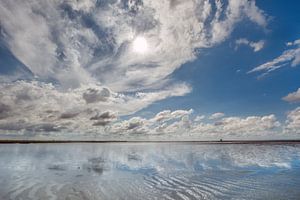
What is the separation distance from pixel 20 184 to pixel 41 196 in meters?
3.99

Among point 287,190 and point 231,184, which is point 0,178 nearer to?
point 231,184

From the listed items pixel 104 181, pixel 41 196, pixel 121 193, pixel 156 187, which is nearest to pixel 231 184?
pixel 156 187

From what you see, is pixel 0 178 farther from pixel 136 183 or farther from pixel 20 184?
pixel 136 183

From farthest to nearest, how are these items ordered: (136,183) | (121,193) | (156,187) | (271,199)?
(136,183)
(156,187)
(121,193)
(271,199)

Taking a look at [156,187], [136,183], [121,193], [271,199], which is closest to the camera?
[271,199]

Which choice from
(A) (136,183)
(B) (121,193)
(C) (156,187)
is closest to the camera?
(B) (121,193)

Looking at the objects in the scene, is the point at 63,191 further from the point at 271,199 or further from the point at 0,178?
the point at 271,199

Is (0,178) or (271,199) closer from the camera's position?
(271,199)

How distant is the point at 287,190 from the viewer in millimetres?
12516

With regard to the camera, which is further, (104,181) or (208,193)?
(104,181)

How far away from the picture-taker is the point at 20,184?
13.8m

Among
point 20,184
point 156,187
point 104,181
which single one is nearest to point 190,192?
point 156,187

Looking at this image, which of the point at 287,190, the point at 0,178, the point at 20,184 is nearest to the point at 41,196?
the point at 20,184

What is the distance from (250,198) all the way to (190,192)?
3087 mm
